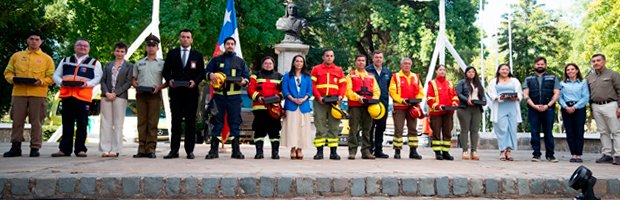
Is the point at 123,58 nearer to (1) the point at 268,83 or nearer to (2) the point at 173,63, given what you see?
(2) the point at 173,63

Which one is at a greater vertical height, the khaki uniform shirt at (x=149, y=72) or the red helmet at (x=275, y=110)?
the khaki uniform shirt at (x=149, y=72)

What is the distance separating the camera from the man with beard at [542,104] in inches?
352

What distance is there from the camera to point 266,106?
26.3ft

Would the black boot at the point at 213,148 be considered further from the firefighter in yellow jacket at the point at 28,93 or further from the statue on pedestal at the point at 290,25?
the statue on pedestal at the point at 290,25

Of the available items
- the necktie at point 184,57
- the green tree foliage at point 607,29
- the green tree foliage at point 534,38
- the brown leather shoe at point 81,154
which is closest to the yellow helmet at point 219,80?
the necktie at point 184,57

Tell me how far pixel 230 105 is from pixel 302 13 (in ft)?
69.1

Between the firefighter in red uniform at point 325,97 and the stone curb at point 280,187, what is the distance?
277cm

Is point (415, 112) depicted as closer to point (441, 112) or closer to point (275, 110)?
point (441, 112)

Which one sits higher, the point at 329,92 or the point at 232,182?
the point at 329,92

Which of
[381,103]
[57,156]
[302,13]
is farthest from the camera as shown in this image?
[302,13]

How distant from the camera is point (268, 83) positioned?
8.17m

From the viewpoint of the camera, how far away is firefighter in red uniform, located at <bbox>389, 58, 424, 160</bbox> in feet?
29.2

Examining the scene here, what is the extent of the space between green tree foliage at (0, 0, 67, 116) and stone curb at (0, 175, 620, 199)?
1797cm

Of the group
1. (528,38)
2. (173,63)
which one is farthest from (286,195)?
(528,38)
